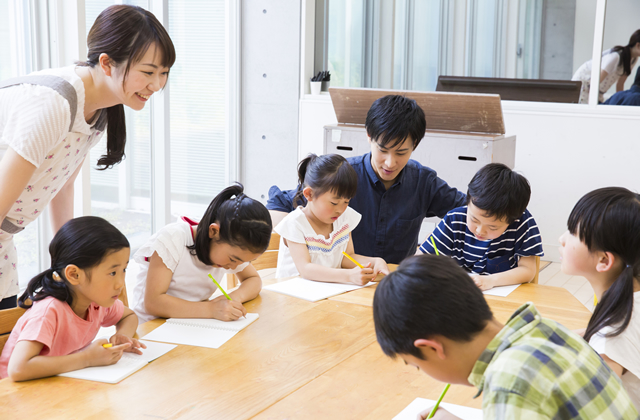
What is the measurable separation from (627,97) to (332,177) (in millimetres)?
2787

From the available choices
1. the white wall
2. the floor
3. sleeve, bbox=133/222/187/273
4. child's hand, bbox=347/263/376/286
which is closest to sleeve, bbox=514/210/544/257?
child's hand, bbox=347/263/376/286

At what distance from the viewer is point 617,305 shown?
1.15 m

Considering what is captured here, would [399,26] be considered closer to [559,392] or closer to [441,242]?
[441,242]

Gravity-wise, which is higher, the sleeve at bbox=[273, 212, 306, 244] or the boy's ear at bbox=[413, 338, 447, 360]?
the boy's ear at bbox=[413, 338, 447, 360]

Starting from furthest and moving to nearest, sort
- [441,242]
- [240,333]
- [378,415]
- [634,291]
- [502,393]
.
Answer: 1. [441,242]
2. [240,333]
3. [634,291]
4. [378,415]
5. [502,393]

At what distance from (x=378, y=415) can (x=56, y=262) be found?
73cm

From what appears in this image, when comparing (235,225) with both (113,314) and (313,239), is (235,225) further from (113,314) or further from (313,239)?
(313,239)

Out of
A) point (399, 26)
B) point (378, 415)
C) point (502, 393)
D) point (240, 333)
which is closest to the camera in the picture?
point (502, 393)

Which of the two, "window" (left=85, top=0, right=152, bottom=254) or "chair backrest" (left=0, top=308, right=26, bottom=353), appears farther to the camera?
"window" (left=85, top=0, right=152, bottom=254)

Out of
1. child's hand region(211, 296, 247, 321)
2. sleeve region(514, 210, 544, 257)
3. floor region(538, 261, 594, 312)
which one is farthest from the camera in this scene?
floor region(538, 261, 594, 312)

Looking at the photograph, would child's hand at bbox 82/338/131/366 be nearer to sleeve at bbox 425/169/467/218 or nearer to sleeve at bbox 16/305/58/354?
sleeve at bbox 16/305/58/354

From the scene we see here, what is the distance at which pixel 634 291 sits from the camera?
1180 mm

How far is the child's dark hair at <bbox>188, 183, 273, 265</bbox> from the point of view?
152 cm

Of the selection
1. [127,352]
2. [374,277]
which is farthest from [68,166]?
[374,277]
